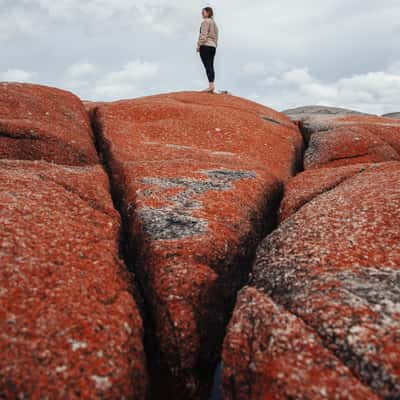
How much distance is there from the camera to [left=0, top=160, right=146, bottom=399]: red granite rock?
4.65 meters

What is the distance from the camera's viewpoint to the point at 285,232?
806 centimetres

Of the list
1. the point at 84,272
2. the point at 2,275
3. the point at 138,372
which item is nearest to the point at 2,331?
the point at 2,275

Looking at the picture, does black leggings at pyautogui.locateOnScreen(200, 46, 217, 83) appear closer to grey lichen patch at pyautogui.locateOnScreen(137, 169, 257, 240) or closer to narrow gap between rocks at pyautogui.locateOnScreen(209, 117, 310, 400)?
narrow gap between rocks at pyautogui.locateOnScreen(209, 117, 310, 400)

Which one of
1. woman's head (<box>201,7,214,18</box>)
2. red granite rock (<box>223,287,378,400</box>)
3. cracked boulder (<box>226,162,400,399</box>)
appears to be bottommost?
red granite rock (<box>223,287,378,400</box>)

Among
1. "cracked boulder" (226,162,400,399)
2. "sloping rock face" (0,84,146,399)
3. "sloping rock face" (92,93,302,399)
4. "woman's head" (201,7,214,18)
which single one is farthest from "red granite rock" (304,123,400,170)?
"woman's head" (201,7,214,18)

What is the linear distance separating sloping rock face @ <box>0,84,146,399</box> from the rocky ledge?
2 cm

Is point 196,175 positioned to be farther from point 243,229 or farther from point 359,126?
point 359,126

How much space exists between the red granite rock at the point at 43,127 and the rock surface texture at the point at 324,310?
26.5 feet

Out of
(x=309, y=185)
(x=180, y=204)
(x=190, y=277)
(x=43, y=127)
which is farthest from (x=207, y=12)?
(x=190, y=277)

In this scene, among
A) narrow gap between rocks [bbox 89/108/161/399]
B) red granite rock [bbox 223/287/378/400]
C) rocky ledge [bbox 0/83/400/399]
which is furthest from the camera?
narrow gap between rocks [bbox 89/108/161/399]

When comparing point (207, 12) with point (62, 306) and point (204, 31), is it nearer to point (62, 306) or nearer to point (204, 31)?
point (204, 31)

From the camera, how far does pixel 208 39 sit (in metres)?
21.5

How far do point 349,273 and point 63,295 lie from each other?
16.6 feet

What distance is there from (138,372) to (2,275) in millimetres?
2719
